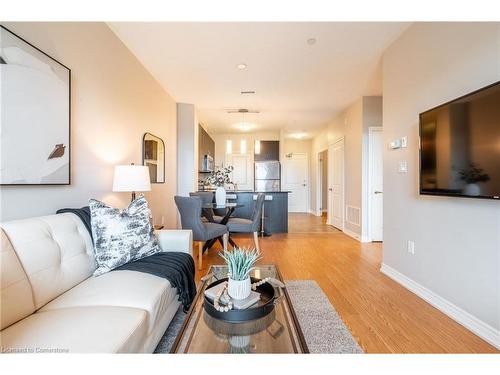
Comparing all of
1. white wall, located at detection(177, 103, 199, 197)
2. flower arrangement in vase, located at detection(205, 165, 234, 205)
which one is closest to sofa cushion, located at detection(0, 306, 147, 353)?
flower arrangement in vase, located at detection(205, 165, 234, 205)

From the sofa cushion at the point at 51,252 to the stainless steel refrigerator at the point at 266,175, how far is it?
20.0ft

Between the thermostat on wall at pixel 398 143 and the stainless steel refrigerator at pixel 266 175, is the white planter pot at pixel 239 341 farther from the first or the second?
the stainless steel refrigerator at pixel 266 175

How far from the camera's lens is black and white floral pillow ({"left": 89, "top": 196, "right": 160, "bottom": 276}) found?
164cm

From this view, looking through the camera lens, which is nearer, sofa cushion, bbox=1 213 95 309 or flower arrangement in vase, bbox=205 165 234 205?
sofa cushion, bbox=1 213 95 309

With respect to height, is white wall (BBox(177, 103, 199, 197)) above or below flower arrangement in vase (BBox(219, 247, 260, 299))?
above

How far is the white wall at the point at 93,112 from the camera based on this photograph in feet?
5.32

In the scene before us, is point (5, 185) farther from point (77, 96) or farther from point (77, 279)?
point (77, 96)

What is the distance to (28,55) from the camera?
1.53 metres

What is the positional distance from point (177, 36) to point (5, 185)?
209cm

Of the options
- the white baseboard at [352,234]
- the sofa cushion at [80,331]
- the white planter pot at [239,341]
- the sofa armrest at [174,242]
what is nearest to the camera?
the sofa cushion at [80,331]

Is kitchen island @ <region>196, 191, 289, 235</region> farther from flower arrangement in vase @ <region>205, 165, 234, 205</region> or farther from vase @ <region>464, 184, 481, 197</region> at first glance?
vase @ <region>464, 184, 481, 197</region>

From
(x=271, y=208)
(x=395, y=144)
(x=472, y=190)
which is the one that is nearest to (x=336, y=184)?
(x=271, y=208)

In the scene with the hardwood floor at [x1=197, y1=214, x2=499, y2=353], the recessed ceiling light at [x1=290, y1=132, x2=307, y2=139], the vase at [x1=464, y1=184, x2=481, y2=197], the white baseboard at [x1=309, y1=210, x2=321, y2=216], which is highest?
the recessed ceiling light at [x1=290, y1=132, x2=307, y2=139]

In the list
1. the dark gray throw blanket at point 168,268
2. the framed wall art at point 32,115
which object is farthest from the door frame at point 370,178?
the framed wall art at point 32,115
